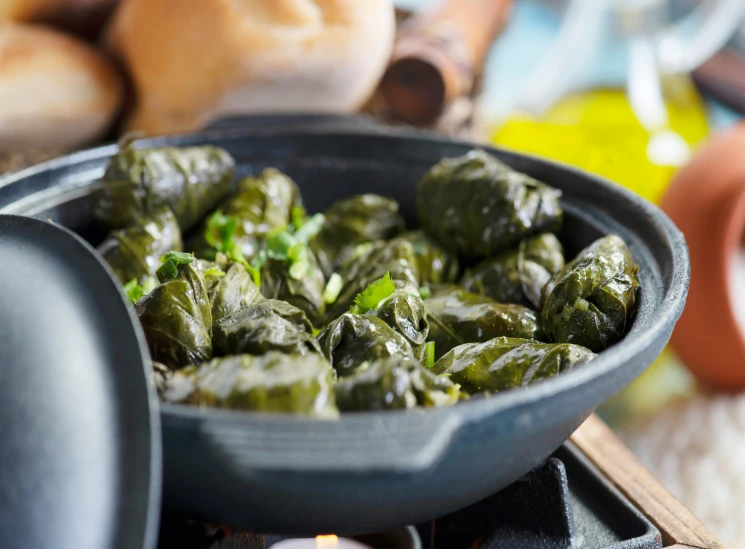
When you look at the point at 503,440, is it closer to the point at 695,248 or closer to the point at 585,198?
the point at 585,198

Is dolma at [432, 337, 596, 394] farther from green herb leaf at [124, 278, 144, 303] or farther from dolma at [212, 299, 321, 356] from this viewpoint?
green herb leaf at [124, 278, 144, 303]

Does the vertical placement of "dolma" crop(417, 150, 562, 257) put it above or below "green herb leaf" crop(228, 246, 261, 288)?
above

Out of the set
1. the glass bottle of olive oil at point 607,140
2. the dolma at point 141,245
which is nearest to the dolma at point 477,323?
the dolma at point 141,245

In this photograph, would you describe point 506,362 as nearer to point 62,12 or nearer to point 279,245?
point 279,245

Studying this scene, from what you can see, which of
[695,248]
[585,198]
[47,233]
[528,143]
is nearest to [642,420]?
[695,248]

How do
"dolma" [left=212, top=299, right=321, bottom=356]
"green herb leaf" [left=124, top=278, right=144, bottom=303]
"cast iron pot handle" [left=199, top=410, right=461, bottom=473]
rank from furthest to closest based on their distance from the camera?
"green herb leaf" [left=124, top=278, right=144, bottom=303]
"dolma" [left=212, top=299, right=321, bottom=356]
"cast iron pot handle" [left=199, top=410, right=461, bottom=473]

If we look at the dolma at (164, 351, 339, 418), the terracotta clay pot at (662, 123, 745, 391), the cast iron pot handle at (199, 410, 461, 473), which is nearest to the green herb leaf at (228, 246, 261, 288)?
the dolma at (164, 351, 339, 418)

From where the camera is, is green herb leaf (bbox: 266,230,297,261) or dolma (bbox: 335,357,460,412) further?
green herb leaf (bbox: 266,230,297,261)

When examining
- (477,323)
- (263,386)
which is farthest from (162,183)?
(263,386)
